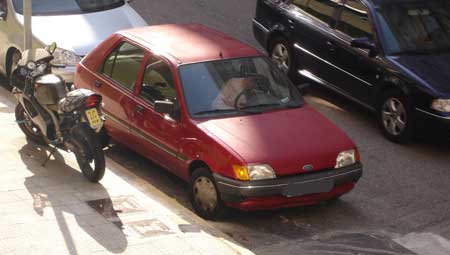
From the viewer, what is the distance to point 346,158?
30.5 feet

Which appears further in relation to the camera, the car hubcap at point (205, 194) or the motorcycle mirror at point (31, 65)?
the motorcycle mirror at point (31, 65)

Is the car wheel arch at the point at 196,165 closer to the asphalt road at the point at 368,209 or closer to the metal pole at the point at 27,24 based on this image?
the asphalt road at the point at 368,209

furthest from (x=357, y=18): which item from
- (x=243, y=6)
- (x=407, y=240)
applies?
(x=243, y=6)

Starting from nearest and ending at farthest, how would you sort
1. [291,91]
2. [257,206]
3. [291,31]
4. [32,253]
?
[32,253], [257,206], [291,91], [291,31]

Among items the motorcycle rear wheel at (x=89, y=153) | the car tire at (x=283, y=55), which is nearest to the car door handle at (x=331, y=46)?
the car tire at (x=283, y=55)

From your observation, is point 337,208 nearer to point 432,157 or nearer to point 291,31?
point 432,157

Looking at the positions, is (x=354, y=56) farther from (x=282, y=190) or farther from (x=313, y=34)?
(x=282, y=190)

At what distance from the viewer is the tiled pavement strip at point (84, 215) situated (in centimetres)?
792

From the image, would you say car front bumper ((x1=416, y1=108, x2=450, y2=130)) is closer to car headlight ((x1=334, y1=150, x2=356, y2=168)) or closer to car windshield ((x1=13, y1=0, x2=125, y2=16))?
car headlight ((x1=334, y1=150, x2=356, y2=168))

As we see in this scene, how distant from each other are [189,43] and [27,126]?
2.02 m

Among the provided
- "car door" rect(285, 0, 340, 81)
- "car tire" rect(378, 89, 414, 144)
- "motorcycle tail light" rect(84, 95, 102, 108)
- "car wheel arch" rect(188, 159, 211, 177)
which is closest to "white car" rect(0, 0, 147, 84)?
"car door" rect(285, 0, 340, 81)

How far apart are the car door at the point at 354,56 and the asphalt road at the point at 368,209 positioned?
473 mm

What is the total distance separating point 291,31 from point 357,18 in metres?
1.24

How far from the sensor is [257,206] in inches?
349
